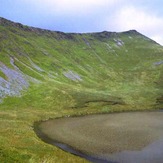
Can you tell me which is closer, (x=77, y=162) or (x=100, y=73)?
(x=77, y=162)

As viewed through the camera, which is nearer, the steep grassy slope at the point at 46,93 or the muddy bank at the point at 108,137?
the muddy bank at the point at 108,137

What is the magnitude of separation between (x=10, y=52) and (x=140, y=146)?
131821mm

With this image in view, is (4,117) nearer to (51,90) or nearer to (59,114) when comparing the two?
(59,114)

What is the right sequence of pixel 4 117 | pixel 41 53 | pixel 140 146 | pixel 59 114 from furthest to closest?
pixel 41 53
pixel 59 114
pixel 4 117
pixel 140 146

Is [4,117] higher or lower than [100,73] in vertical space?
lower

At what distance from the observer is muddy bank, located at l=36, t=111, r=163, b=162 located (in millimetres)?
47875

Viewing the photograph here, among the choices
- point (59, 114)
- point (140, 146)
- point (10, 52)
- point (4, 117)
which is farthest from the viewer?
point (10, 52)

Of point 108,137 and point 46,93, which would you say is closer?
point 108,137

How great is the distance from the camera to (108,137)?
200 ft

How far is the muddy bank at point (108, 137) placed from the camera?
157 feet

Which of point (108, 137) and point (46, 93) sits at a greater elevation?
point (46, 93)

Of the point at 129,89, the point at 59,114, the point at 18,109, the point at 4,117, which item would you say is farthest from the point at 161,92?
the point at 4,117

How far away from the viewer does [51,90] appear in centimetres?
12400

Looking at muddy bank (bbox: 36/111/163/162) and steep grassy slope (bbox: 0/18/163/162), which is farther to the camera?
steep grassy slope (bbox: 0/18/163/162)
